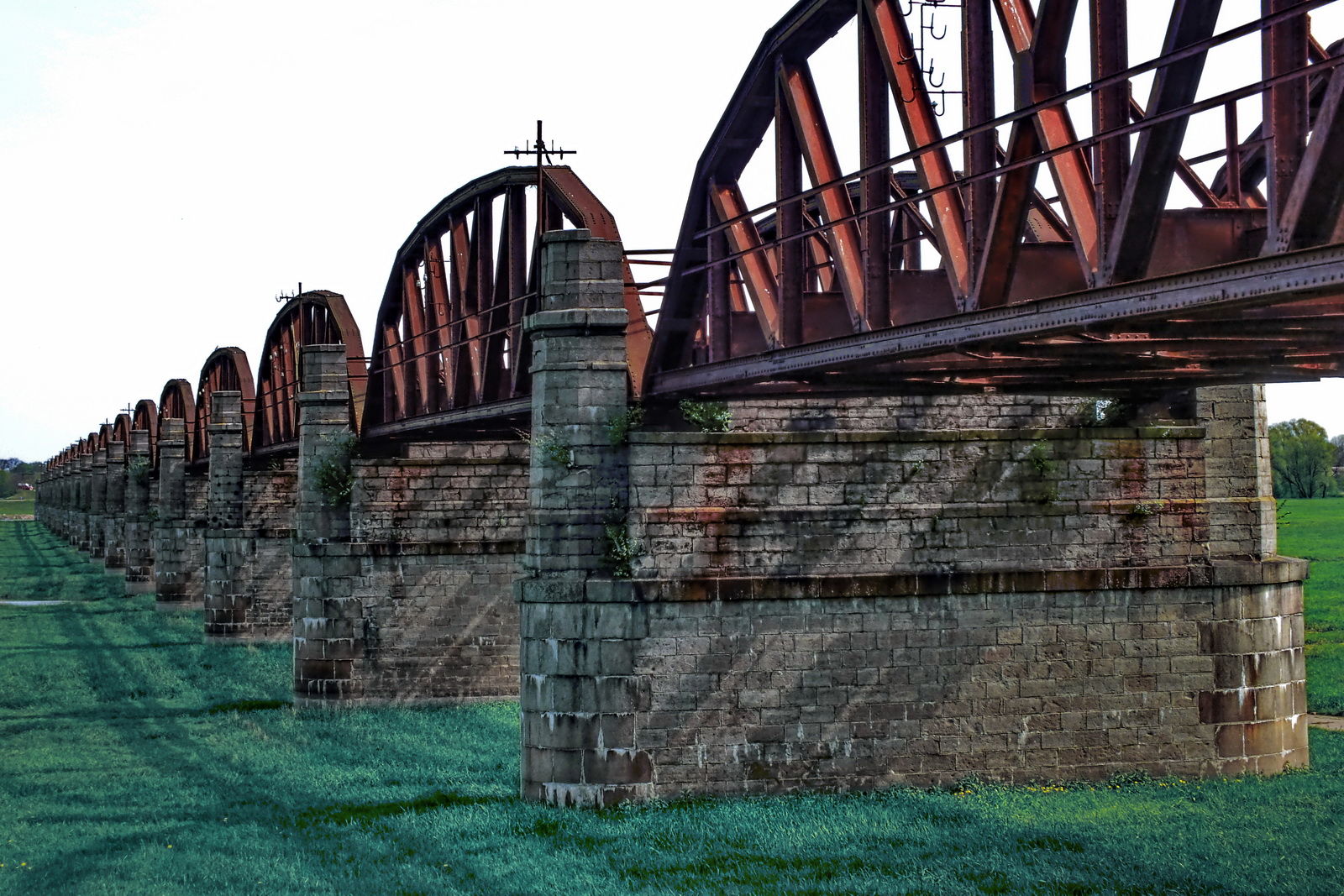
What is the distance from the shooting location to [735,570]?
1547cm

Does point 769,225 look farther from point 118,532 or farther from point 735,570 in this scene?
point 118,532

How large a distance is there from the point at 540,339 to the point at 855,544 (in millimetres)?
4558

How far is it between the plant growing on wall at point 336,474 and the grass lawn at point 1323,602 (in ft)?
51.7

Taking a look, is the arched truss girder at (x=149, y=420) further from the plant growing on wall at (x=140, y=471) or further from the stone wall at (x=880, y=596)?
the stone wall at (x=880, y=596)

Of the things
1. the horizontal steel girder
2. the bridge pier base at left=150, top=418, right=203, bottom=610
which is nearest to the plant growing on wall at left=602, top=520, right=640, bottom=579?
the horizontal steel girder

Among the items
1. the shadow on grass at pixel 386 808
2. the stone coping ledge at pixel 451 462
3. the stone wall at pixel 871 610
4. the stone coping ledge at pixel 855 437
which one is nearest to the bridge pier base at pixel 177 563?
the stone coping ledge at pixel 451 462

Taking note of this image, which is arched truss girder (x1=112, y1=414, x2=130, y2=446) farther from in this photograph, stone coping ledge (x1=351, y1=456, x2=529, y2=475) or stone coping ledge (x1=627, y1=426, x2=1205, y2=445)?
stone coping ledge (x1=627, y1=426, x2=1205, y2=445)

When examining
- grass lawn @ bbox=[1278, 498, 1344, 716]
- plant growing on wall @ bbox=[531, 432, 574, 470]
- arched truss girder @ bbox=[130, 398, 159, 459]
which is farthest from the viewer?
arched truss girder @ bbox=[130, 398, 159, 459]

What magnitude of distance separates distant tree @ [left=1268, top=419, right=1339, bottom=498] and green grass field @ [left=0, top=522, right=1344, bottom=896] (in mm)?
115967

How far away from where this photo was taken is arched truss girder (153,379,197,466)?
186 feet

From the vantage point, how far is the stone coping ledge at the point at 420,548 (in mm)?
23641

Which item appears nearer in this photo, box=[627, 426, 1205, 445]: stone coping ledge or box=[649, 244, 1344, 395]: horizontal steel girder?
box=[649, 244, 1344, 395]: horizontal steel girder

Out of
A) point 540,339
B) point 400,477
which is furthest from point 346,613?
point 540,339

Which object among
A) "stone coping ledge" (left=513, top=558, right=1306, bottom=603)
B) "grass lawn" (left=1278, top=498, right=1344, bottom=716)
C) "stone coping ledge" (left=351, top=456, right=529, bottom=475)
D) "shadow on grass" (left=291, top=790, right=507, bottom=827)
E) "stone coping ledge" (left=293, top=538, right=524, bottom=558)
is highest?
"stone coping ledge" (left=351, top=456, right=529, bottom=475)
